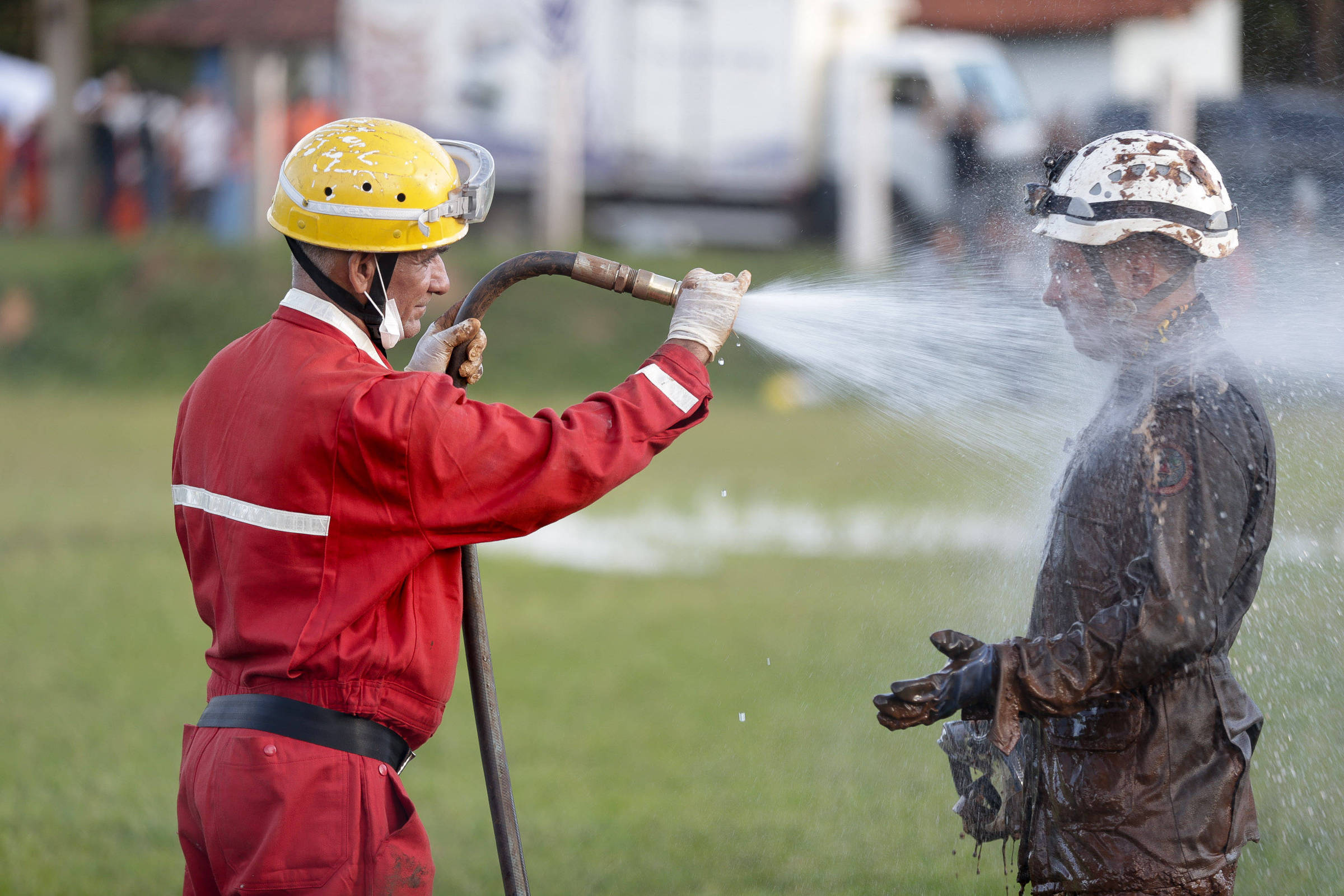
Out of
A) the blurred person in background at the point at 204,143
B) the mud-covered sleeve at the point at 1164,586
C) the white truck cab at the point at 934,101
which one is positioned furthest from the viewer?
the blurred person in background at the point at 204,143

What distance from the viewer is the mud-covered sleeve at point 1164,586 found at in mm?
2703

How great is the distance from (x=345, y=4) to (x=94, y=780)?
60.4ft

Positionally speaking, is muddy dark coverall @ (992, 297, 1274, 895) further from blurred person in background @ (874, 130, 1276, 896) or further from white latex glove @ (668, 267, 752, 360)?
white latex glove @ (668, 267, 752, 360)

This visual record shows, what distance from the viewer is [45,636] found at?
27.7 feet

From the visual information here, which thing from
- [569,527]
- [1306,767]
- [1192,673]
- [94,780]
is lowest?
[569,527]

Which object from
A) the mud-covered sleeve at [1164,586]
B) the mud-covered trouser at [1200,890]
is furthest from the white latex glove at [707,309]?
the mud-covered trouser at [1200,890]

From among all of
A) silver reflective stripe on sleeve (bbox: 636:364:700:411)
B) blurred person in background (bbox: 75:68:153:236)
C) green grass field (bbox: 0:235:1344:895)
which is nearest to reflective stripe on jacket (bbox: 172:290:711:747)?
silver reflective stripe on sleeve (bbox: 636:364:700:411)

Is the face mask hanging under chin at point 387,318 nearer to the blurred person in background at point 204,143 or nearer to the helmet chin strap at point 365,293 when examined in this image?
the helmet chin strap at point 365,293

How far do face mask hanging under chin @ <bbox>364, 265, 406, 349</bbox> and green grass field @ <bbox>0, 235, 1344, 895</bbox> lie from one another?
5.17 ft

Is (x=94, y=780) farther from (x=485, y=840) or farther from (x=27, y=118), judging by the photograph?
(x=27, y=118)

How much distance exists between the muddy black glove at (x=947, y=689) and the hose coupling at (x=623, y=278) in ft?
3.24

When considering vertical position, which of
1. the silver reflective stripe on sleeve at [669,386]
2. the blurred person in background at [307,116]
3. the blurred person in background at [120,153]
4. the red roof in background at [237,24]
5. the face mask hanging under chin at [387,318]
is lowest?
the blurred person in background at [120,153]

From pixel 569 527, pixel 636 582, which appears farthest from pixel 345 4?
pixel 636 582

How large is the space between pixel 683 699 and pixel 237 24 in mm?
23339
